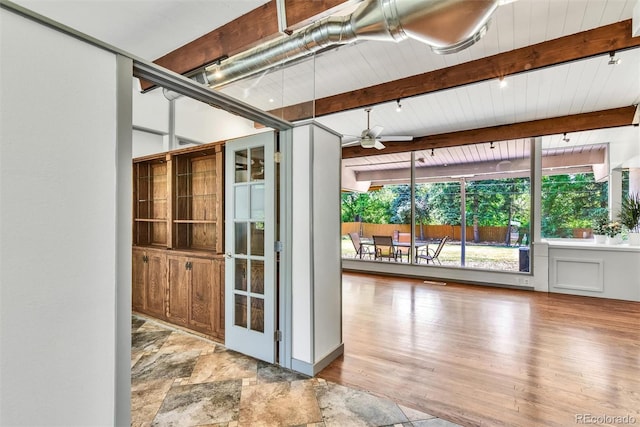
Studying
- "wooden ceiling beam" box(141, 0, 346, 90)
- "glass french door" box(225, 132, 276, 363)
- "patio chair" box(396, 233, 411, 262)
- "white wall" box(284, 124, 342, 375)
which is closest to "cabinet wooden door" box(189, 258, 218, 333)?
"glass french door" box(225, 132, 276, 363)

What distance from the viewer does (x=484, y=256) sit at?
6.19 metres

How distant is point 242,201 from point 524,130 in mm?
5316

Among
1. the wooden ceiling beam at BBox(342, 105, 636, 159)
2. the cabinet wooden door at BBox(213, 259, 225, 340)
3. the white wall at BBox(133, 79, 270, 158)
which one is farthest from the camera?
the wooden ceiling beam at BBox(342, 105, 636, 159)

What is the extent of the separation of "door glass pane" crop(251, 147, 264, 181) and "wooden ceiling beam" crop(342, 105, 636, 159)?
460 centimetres

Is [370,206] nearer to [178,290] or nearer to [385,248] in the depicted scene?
[385,248]

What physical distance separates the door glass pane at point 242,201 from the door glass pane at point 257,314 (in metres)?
0.82

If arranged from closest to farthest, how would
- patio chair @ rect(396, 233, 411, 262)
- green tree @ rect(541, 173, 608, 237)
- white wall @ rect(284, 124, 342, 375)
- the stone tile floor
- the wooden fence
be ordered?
1. the stone tile floor
2. white wall @ rect(284, 124, 342, 375)
3. green tree @ rect(541, 173, 608, 237)
4. the wooden fence
5. patio chair @ rect(396, 233, 411, 262)

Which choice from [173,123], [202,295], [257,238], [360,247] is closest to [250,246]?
[257,238]

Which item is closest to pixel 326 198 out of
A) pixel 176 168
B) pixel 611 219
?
pixel 176 168

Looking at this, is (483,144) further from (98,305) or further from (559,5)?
(98,305)

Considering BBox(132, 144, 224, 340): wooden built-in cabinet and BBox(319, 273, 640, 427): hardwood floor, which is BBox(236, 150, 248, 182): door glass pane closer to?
BBox(132, 144, 224, 340): wooden built-in cabinet

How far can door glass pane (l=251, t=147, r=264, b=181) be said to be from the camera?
2783mm

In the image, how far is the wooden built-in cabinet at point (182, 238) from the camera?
Result: 3.24 metres

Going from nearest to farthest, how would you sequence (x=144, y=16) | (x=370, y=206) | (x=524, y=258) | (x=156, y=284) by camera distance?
(x=144, y=16) → (x=156, y=284) → (x=524, y=258) → (x=370, y=206)
